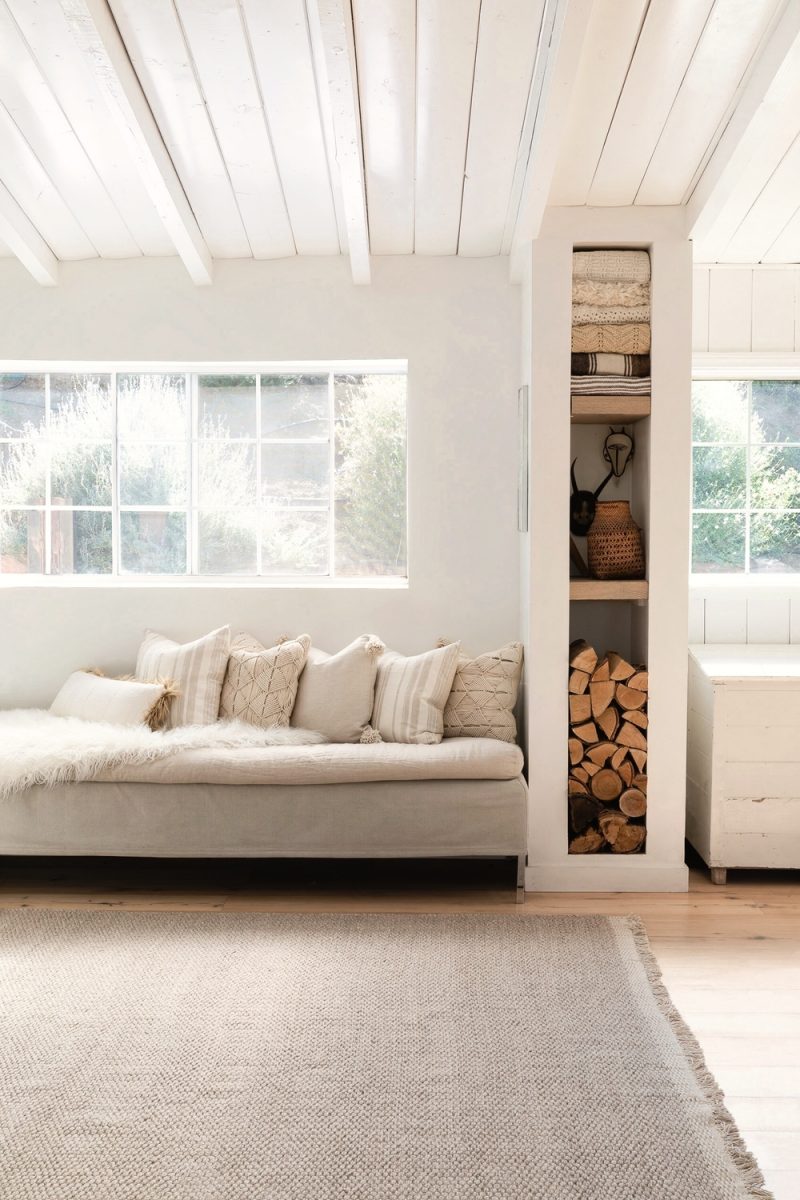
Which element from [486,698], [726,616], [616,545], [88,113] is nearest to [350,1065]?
[486,698]

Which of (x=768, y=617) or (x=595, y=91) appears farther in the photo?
(x=768, y=617)

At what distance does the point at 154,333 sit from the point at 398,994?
2.84 meters

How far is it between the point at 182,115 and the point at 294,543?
176 centimetres

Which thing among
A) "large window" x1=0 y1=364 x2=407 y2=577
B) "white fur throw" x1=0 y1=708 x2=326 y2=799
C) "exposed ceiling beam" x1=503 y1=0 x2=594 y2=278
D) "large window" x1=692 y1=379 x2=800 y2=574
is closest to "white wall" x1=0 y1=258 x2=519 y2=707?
"large window" x1=0 y1=364 x2=407 y2=577

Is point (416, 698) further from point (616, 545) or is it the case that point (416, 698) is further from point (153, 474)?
point (153, 474)

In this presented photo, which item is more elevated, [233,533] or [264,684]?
[233,533]

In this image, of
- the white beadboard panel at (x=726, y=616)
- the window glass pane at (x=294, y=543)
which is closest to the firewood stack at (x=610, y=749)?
the white beadboard panel at (x=726, y=616)

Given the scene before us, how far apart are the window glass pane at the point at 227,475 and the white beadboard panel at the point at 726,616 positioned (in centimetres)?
203

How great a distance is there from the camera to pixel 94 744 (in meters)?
3.38

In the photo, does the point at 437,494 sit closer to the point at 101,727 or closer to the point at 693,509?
the point at 693,509

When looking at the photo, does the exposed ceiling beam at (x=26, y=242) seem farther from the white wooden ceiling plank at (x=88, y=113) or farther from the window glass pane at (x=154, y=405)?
the window glass pane at (x=154, y=405)

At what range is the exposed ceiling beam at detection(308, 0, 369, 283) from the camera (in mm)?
2680

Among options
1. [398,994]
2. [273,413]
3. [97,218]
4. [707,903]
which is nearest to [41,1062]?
[398,994]

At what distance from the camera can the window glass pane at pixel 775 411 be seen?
13.6 ft
